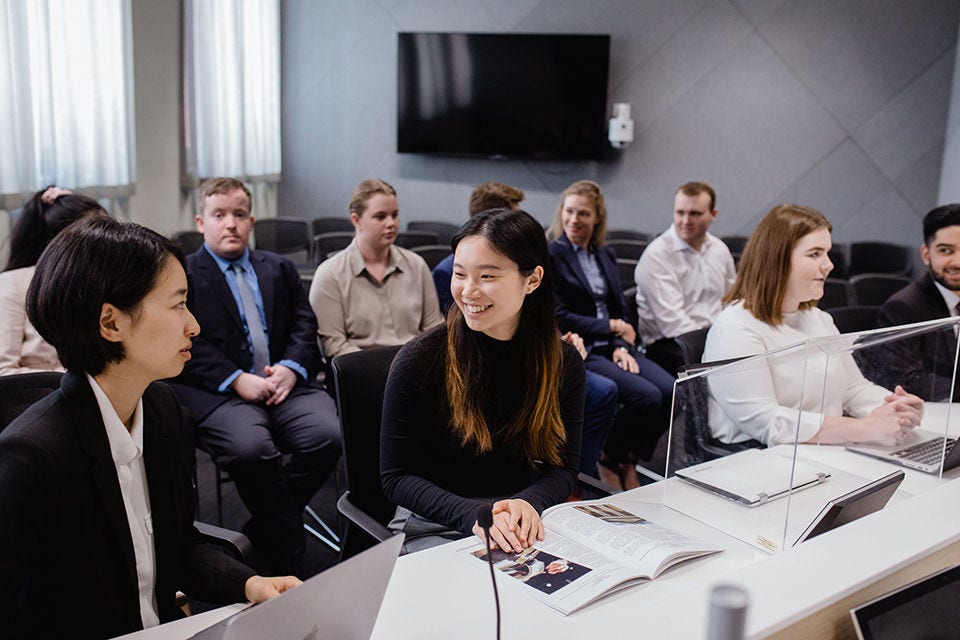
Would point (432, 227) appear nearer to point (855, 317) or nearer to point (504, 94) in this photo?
point (504, 94)

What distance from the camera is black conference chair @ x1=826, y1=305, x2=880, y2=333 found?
3301mm

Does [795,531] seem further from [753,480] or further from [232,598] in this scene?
[232,598]

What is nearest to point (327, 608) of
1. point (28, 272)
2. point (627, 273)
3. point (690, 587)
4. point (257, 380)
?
point (690, 587)

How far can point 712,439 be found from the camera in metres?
2.01

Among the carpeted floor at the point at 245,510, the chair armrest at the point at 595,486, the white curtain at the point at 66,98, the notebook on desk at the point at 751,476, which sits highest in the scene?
the white curtain at the point at 66,98

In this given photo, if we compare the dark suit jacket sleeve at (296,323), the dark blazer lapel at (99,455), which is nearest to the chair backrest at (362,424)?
the dark blazer lapel at (99,455)

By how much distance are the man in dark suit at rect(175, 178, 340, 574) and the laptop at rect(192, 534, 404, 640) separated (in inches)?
69.4

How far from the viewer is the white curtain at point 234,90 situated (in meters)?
6.33

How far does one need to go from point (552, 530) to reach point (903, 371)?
1014 millimetres

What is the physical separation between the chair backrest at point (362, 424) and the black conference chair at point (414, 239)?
13.2ft

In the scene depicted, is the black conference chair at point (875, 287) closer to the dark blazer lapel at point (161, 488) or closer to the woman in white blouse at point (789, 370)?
the woman in white blouse at point (789, 370)

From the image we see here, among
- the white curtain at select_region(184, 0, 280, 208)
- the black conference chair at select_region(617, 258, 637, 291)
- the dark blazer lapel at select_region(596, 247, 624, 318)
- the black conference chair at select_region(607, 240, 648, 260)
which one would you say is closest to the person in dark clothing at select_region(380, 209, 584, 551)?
the dark blazer lapel at select_region(596, 247, 624, 318)

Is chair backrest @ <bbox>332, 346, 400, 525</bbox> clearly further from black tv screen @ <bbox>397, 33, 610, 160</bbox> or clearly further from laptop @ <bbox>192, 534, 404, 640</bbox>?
black tv screen @ <bbox>397, 33, 610, 160</bbox>

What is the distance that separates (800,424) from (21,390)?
6.04 ft
